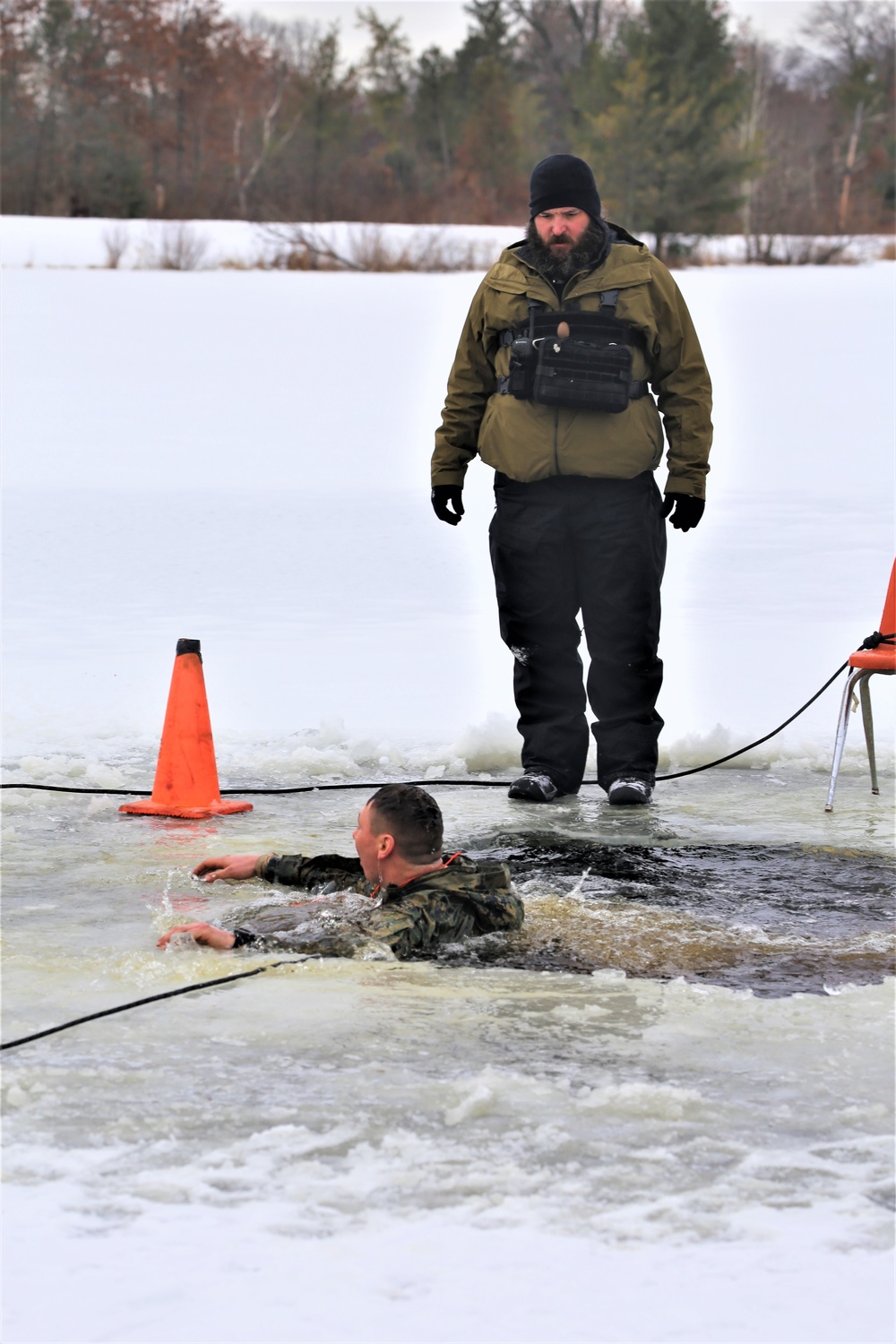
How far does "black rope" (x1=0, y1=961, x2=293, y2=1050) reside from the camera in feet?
9.35

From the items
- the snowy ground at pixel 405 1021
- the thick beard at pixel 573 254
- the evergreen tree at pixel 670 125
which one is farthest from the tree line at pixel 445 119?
the thick beard at pixel 573 254

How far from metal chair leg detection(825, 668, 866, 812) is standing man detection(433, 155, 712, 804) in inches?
23.4

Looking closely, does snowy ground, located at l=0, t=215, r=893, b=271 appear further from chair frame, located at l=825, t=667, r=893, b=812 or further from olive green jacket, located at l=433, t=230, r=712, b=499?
chair frame, located at l=825, t=667, r=893, b=812

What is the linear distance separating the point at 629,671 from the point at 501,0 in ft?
174

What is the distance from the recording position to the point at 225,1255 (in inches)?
82.5

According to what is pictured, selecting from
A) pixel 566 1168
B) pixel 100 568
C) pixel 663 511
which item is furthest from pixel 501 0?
pixel 566 1168

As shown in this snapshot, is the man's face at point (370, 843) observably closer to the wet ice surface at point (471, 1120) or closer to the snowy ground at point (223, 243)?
the wet ice surface at point (471, 1120)

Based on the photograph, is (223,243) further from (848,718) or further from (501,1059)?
(501,1059)

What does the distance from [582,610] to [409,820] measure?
78.3 inches

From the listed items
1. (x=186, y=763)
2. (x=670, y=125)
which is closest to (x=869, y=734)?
(x=186, y=763)

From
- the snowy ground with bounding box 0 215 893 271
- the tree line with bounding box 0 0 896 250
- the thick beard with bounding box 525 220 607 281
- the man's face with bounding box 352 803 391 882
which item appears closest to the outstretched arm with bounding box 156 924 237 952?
the man's face with bounding box 352 803 391 882

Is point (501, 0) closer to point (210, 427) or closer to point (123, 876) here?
point (210, 427)

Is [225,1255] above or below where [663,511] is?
below

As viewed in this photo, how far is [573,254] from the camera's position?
5.06 meters
